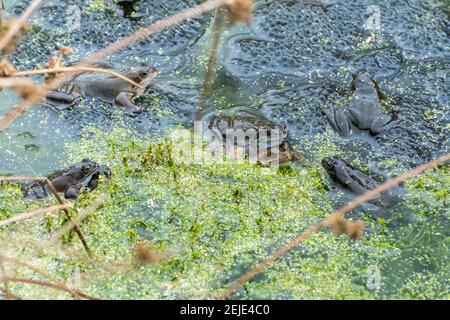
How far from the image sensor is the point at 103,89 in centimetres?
335

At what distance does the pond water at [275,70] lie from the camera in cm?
317

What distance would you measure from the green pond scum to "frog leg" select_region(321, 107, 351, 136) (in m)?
0.29

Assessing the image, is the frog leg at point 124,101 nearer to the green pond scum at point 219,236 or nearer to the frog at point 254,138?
the green pond scum at point 219,236

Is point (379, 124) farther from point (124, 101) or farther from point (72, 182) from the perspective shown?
point (72, 182)

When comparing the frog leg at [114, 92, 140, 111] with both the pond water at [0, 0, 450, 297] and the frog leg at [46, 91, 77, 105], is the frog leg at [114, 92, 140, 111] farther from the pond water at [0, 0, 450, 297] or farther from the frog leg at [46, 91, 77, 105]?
the frog leg at [46, 91, 77, 105]

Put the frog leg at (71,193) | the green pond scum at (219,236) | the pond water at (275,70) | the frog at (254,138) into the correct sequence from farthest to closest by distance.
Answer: the pond water at (275,70)
the frog at (254,138)
the frog leg at (71,193)
the green pond scum at (219,236)

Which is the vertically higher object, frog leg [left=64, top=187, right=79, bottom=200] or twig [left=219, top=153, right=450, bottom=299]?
twig [left=219, top=153, right=450, bottom=299]

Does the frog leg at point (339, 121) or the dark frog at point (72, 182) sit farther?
the frog leg at point (339, 121)

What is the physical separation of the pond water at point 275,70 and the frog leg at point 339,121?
3 cm

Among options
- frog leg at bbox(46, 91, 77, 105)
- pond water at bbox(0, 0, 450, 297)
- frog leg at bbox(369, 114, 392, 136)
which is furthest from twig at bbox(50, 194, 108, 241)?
frog leg at bbox(369, 114, 392, 136)

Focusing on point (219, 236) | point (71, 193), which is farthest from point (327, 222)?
point (71, 193)

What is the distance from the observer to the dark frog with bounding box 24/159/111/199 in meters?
2.82

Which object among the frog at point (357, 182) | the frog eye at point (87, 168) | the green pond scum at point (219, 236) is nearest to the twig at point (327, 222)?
the green pond scum at point (219, 236)
